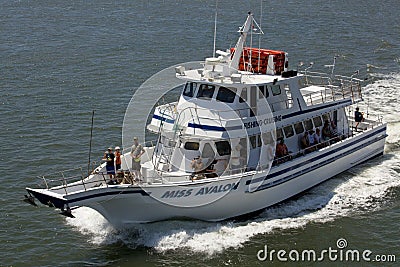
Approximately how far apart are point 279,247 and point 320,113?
696cm

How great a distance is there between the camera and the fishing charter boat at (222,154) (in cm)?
2016

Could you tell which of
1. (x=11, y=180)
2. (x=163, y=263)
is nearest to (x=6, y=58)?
(x=11, y=180)

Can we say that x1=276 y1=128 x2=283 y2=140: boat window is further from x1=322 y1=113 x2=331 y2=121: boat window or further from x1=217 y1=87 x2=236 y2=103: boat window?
x1=322 y1=113 x2=331 y2=121: boat window

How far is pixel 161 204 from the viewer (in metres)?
20.4

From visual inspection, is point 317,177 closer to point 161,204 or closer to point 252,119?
point 252,119

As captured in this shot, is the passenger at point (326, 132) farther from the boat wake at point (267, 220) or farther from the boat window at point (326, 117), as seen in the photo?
the boat wake at point (267, 220)

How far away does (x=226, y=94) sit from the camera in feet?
72.9

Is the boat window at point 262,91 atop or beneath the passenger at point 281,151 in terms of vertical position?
atop

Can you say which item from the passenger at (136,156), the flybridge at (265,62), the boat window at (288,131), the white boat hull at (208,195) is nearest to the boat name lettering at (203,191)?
the white boat hull at (208,195)

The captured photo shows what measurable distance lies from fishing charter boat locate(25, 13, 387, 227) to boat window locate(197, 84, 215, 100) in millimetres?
37

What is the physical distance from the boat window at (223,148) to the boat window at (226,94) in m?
1.61

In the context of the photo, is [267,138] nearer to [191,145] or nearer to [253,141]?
[253,141]

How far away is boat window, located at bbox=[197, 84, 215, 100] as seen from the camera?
2238 centimetres

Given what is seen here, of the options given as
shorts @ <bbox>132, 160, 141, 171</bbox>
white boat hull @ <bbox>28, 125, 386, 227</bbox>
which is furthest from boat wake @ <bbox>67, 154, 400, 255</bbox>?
shorts @ <bbox>132, 160, 141, 171</bbox>
